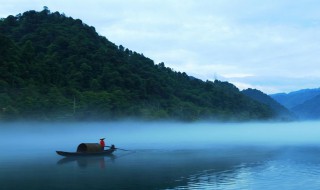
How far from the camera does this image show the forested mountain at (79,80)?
98438 mm

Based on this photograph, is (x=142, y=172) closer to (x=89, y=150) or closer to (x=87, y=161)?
(x=87, y=161)

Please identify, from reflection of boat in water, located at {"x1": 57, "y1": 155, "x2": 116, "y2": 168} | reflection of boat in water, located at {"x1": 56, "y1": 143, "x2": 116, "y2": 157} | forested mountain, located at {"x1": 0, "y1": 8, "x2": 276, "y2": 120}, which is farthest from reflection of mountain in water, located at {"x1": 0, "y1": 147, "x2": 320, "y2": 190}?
forested mountain, located at {"x1": 0, "y1": 8, "x2": 276, "y2": 120}

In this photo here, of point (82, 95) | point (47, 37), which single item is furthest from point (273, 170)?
point (47, 37)

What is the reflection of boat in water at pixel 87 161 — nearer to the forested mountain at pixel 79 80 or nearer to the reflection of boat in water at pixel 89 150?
the reflection of boat in water at pixel 89 150

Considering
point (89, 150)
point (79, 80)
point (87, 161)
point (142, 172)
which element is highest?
point (79, 80)

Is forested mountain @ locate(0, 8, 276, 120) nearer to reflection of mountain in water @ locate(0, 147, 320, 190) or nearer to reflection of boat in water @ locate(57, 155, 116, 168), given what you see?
reflection of boat in water @ locate(57, 155, 116, 168)

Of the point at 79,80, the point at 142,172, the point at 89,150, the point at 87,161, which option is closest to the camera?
the point at 142,172

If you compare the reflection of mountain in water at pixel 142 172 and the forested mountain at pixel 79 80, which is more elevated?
the forested mountain at pixel 79 80

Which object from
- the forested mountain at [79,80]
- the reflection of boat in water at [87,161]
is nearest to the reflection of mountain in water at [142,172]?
the reflection of boat in water at [87,161]

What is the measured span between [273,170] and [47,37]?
11428 centimetres

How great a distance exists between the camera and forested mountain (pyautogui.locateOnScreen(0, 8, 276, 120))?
9844 cm

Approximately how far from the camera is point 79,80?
124 m

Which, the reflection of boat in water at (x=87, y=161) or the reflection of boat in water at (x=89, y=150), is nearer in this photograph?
the reflection of boat in water at (x=87, y=161)

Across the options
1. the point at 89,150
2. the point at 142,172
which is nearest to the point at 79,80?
the point at 89,150
